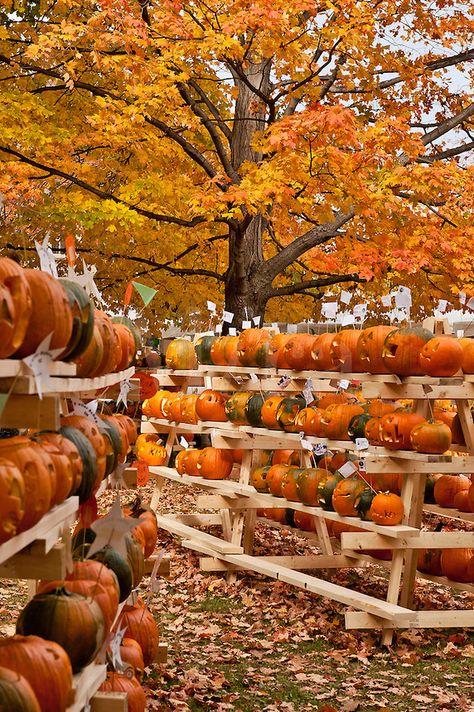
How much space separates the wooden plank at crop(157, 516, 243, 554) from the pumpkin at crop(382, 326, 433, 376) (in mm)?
2532

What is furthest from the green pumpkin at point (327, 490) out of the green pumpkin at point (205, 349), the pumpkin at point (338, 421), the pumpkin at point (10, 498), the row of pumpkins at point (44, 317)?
the pumpkin at point (10, 498)

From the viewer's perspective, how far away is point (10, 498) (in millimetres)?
3318

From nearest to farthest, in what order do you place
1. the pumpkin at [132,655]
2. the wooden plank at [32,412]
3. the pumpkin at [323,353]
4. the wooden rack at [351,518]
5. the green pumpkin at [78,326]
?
the wooden plank at [32,412], the green pumpkin at [78,326], the pumpkin at [132,655], the wooden rack at [351,518], the pumpkin at [323,353]

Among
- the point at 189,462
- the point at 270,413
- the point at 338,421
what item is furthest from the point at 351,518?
the point at 189,462

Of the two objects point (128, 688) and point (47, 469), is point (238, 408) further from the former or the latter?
point (47, 469)

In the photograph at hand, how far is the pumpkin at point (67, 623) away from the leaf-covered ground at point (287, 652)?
1972 millimetres

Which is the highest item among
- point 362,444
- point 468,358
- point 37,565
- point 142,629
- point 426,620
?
point 468,358

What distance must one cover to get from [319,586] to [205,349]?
3.39 metres

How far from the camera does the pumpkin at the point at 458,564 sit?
805 cm

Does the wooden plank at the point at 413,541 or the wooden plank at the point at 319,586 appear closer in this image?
the wooden plank at the point at 319,586

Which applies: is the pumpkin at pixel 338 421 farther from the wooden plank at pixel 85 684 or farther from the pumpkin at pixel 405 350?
the wooden plank at pixel 85 684

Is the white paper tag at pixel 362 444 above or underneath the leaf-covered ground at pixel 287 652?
above

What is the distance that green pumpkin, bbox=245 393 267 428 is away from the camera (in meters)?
9.67

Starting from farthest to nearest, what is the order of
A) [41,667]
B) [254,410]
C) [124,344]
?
[254,410], [124,344], [41,667]
